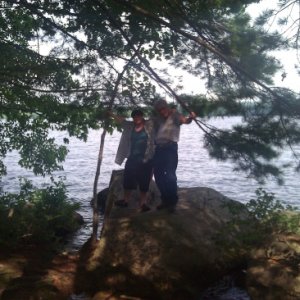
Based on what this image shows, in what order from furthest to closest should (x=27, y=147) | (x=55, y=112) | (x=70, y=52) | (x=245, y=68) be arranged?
(x=27, y=147) → (x=55, y=112) → (x=70, y=52) → (x=245, y=68)

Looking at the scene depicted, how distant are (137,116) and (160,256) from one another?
297cm

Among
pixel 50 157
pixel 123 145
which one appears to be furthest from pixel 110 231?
pixel 50 157

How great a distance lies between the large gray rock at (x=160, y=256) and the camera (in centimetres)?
714

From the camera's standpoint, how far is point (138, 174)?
8.11m

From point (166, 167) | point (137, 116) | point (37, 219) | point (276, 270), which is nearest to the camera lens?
point (276, 270)

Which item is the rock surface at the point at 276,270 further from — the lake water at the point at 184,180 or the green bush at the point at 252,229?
the lake water at the point at 184,180

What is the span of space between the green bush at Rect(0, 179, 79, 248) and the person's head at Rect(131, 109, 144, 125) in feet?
14.1

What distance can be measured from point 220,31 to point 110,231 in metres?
4.78

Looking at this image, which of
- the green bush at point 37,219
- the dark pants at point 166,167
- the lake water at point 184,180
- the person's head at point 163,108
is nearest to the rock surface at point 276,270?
the dark pants at point 166,167

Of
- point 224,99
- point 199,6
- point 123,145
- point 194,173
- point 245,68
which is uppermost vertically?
point 199,6

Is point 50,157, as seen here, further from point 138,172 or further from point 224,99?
point 224,99

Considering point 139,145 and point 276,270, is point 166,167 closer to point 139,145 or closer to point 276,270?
point 139,145

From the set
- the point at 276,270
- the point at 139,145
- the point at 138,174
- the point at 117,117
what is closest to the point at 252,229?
the point at 276,270

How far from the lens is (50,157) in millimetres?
15461
